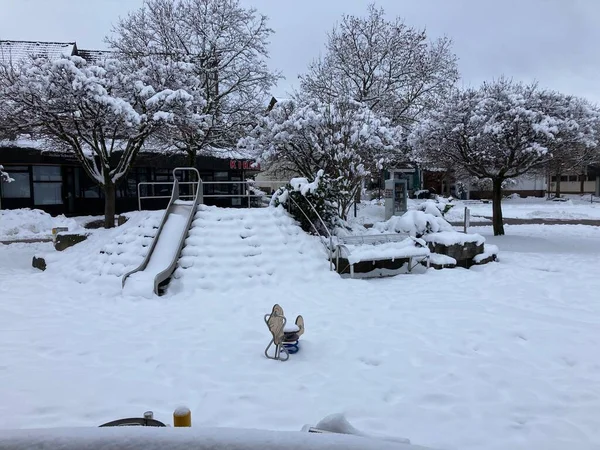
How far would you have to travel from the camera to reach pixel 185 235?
32.9ft

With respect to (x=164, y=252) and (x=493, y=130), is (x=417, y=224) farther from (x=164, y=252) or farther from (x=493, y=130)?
(x=164, y=252)

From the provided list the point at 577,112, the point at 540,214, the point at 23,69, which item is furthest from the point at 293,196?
the point at 540,214

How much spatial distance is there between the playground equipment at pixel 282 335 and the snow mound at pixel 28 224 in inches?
578

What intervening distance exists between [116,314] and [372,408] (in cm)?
466

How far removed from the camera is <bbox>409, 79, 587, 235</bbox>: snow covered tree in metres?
13.1

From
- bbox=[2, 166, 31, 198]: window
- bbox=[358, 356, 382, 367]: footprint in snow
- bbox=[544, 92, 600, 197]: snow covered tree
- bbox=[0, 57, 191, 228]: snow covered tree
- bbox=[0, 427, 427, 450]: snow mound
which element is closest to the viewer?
bbox=[0, 427, 427, 450]: snow mound

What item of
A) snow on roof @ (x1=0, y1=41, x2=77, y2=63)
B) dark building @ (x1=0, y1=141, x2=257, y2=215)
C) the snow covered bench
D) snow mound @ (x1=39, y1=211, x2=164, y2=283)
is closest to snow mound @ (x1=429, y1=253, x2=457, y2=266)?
the snow covered bench

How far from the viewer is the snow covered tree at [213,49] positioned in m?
18.9

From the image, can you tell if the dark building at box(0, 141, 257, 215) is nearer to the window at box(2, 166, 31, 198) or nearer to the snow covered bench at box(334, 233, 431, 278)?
the window at box(2, 166, 31, 198)

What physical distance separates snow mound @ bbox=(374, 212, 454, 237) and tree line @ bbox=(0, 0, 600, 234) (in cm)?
170

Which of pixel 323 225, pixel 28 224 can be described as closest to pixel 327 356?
pixel 323 225

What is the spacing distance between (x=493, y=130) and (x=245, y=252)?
8.18 metres

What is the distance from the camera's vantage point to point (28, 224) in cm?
1881

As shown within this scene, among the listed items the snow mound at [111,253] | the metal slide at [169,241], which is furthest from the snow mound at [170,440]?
the snow mound at [111,253]
